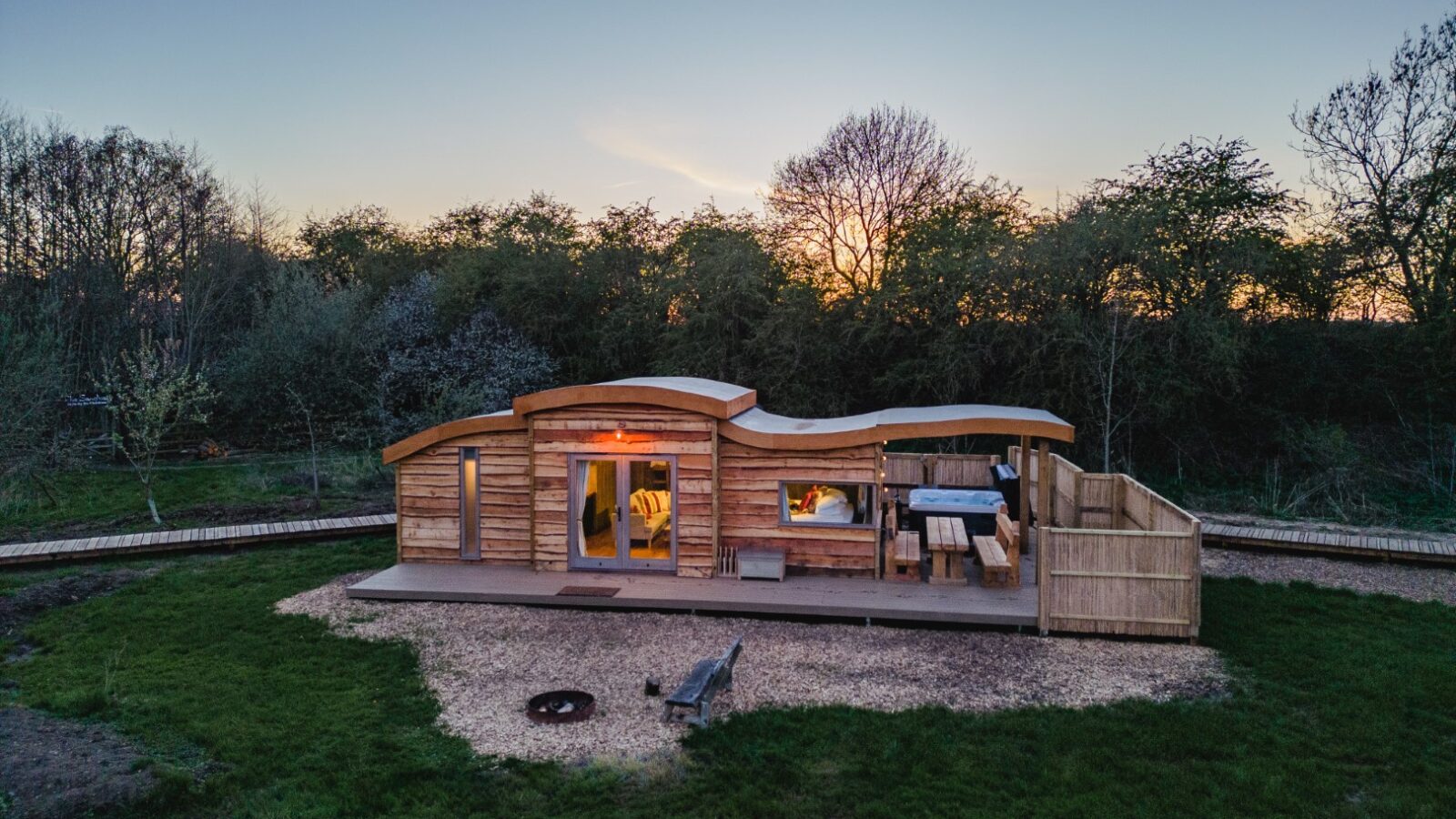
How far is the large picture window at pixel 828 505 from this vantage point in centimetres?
935

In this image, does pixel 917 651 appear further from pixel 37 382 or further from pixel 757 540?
pixel 37 382

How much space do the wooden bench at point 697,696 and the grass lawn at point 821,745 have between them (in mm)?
152

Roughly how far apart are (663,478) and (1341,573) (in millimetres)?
8761

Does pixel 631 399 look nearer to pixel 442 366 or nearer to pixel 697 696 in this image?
pixel 697 696

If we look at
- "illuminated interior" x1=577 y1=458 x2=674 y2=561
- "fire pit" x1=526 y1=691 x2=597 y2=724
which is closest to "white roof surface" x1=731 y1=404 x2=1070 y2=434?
"illuminated interior" x1=577 y1=458 x2=674 y2=561

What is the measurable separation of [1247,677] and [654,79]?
47.7 feet

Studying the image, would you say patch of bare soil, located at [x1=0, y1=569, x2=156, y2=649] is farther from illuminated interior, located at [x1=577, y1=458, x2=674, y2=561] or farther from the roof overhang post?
the roof overhang post

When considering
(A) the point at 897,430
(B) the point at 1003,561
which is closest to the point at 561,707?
(A) the point at 897,430

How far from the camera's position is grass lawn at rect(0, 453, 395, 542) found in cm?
1278

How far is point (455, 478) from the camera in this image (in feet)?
33.0

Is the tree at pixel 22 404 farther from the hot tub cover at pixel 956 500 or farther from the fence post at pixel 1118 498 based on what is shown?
the fence post at pixel 1118 498

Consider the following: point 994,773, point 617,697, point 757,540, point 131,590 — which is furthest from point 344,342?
point 994,773

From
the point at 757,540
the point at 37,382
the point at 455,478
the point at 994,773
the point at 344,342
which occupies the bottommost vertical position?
the point at 994,773

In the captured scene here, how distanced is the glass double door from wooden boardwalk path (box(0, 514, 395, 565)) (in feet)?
15.3
